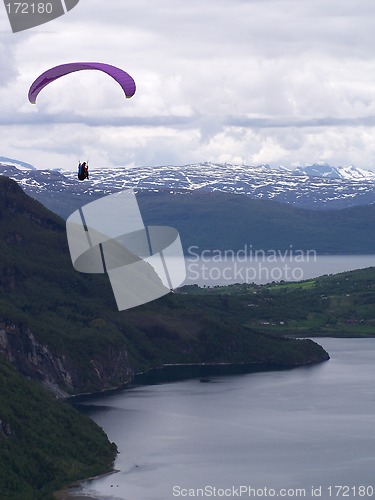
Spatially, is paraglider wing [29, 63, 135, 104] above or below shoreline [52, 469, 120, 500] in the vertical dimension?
above

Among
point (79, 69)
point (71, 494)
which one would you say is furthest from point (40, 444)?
point (79, 69)

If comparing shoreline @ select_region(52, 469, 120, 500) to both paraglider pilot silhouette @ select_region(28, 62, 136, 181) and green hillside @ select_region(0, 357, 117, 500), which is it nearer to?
green hillside @ select_region(0, 357, 117, 500)

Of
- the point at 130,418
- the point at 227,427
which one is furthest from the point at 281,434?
the point at 130,418

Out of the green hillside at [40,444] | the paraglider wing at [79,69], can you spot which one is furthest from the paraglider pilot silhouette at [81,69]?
the green hillside at [40,444]

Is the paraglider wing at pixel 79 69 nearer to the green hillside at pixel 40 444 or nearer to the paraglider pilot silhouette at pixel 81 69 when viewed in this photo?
the paraglider pilot silhouette at pixel 81 69

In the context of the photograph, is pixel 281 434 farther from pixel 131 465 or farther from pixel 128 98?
pixel 128 98

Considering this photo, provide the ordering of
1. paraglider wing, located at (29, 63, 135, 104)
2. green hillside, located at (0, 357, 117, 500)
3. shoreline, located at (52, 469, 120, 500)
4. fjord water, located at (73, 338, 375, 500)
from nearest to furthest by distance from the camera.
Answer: paraglider wing, located at (29, 63, 135, 104) < shoreline, located at (52, 469, 120, 500) < fjord water, located at (73, 338, 375, 500) < green hillside, located at (0, 357, 117, 500)

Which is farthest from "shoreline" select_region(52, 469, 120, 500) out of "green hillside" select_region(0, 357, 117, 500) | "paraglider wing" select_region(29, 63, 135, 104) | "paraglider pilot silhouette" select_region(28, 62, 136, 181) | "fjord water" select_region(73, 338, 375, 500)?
"paraglider wing" select_region(29, 63, 135, 104)

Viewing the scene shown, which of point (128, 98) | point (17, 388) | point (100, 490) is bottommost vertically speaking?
point (100, 490)
